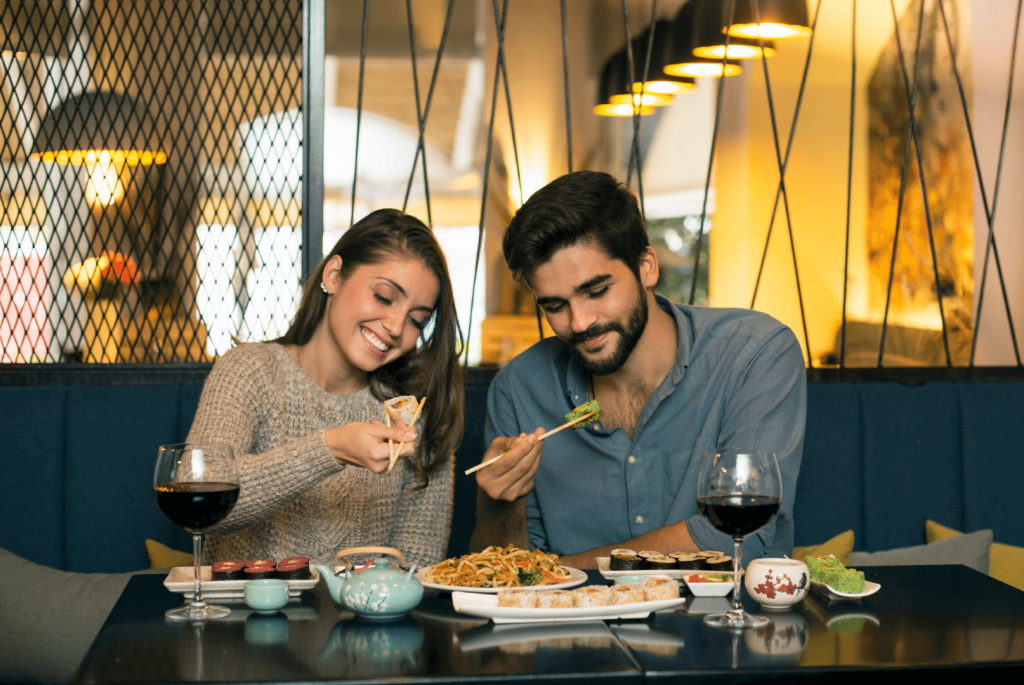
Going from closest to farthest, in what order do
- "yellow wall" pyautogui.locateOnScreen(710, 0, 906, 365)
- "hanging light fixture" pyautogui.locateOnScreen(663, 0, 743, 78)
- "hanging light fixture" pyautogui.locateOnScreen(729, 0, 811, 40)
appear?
"hanging light fixture" pyautogui.locateOnScreen(729, 0, 811, 40)
"hanging light fixture" pyautogui.locateOnScreen(663, 0, 743, 78)
"yellow wall" pyautogui.locateOnScreen(710, 0, 906, 365)

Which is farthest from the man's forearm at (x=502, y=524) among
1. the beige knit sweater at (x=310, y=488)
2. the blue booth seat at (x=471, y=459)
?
the blue booth seat at (x=471, y=459)

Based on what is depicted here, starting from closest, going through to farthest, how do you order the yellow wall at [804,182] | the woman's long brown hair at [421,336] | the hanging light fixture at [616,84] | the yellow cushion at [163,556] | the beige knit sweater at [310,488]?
the beige knit sweater at [310,488] → the woman's long brown hair at [421,336] → the yellow cushion at [163,556] → the hanging light fixture at [616,84] → the yellow wall at [804,182]

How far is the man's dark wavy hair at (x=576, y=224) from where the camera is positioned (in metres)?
1.74

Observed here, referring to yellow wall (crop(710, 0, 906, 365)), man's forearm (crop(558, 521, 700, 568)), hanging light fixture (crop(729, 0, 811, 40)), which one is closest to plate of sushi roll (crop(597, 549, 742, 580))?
man's forearm (crop(558, 521, 700, 568))

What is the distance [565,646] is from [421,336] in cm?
108

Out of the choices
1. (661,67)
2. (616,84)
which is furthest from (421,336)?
(616,84)

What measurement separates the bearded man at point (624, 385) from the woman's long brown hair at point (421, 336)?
15 centimetres

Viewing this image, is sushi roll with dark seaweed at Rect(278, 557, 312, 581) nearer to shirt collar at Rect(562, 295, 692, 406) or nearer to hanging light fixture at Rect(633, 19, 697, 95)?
shirt collar at Rect(562, 295, 692, 406)

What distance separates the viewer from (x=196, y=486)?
41.7 inches

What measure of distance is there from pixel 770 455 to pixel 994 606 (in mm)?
351

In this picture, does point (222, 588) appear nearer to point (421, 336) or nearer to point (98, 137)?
point (421, 336)

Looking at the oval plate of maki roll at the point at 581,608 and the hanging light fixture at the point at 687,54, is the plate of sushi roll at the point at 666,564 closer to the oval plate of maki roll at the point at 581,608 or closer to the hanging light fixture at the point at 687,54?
the oval plate of maki roll at the point at 581,608

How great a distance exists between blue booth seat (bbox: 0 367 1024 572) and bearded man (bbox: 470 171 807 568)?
0.40 meters

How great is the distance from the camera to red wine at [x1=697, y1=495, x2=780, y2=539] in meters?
1.05
